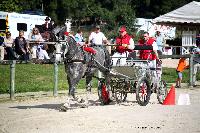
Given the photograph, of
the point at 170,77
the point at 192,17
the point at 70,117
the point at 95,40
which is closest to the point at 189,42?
the point at 192,17

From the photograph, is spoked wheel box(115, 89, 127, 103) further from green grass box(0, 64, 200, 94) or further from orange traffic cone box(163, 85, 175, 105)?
green grass box(0, 64, 200, 94)

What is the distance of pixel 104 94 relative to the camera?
50.4 ft

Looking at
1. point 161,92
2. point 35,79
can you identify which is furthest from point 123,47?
point 35,79

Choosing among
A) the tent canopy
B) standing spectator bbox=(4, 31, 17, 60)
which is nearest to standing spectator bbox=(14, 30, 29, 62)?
standing spectator bbox=(4, 31, 17, 60)

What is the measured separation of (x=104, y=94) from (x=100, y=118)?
3313 mm

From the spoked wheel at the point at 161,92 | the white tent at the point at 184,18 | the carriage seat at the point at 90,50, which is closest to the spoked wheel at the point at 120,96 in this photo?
the spoked wheel at the point at 161,92

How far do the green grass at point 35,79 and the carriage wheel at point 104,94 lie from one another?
4.57 m

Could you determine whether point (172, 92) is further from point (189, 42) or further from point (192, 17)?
point (189, 42)

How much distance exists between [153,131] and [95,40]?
9.35m

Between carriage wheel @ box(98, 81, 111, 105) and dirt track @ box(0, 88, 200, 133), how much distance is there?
0.24 m

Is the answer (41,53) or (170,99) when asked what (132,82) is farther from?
(41,53)

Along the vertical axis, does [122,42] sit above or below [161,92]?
above

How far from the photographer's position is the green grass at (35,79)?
19.9 meters

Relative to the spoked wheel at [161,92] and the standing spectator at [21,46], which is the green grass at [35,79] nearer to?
the standing spectator at [21,46]
